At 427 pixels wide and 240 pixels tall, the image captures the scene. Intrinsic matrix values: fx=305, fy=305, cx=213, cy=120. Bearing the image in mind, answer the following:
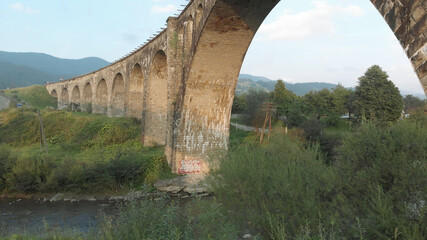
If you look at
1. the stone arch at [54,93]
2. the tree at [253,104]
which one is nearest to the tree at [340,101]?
the tree at [253,104]

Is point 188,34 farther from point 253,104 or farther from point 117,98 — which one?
point 253,104

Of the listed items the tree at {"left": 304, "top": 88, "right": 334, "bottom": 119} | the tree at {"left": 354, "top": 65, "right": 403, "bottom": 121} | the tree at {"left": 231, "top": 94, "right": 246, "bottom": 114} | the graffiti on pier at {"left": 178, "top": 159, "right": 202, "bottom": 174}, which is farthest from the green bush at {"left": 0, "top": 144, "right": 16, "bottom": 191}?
the tree at {"left": 231, "top": 94, "right": 246, "bottom": 114}

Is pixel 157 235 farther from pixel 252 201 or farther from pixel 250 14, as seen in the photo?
pixel 250 14

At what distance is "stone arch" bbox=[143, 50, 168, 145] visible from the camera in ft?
52.1

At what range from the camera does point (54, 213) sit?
10.9 m

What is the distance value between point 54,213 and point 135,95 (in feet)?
33.5

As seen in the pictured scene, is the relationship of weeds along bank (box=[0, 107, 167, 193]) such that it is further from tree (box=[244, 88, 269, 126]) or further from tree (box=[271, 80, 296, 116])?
tree (box=[271, 80, 296, 116])

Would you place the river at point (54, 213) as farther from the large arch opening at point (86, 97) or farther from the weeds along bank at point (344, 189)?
the large arch opening at point (86, 97)

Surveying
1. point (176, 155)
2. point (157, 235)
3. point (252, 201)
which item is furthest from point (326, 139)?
point (157, 235)

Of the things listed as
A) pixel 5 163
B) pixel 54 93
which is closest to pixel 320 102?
pixel 5 163

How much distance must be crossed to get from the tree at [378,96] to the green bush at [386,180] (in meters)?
18.9

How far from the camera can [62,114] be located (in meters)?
23.1

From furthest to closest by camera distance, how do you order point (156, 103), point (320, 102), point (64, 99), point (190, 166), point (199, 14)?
point (64, 99), point (320, 102), point (156, 103), point (190, 166), point (199, 14)

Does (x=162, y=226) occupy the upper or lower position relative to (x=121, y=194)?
upper
